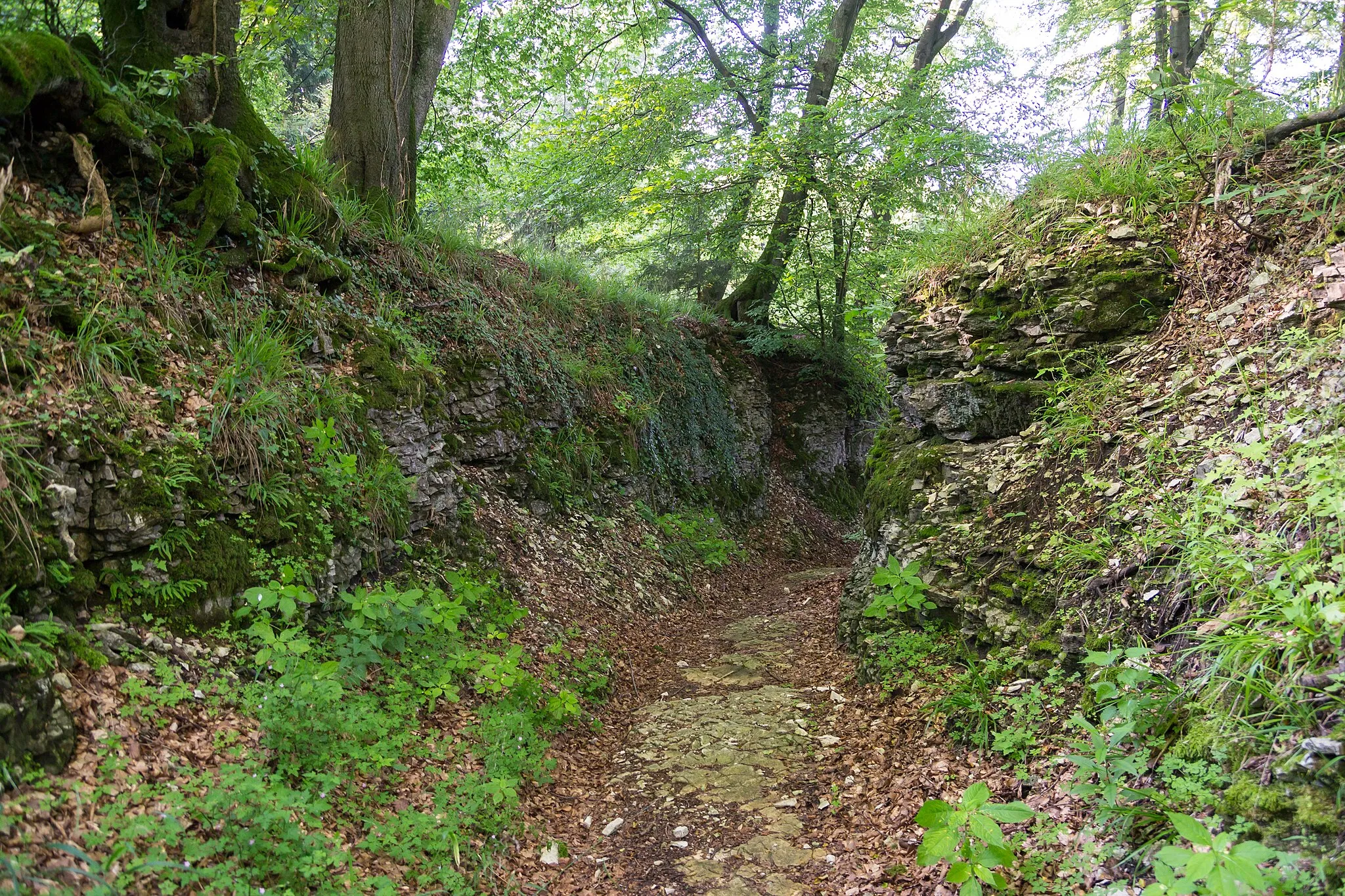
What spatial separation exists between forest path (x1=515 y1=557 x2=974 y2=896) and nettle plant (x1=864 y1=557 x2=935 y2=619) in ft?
2.22

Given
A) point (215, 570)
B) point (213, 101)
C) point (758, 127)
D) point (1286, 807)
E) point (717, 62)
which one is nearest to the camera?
point (1286, 807)

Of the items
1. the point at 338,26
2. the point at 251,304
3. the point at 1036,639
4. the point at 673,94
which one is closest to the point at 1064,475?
the point at 1036,639

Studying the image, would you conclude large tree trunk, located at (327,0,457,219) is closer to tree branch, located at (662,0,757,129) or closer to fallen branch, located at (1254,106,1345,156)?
tree branch, located at (662,0,757,129)

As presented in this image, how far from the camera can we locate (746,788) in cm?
438

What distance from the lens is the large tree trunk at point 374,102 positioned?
719cm

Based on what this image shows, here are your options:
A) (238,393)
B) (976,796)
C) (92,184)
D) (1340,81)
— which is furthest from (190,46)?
(1340,81)

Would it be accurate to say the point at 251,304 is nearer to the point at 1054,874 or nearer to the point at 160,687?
the point at 160,687

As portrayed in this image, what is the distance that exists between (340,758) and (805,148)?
35.6ft

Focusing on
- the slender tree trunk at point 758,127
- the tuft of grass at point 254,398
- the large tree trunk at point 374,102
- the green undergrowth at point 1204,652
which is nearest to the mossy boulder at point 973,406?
the green undergrowth at point 1204,652

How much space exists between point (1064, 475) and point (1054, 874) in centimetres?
267

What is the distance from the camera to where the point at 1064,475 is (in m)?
4.71

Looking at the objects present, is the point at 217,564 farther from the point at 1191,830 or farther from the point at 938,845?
the point at 1191,830

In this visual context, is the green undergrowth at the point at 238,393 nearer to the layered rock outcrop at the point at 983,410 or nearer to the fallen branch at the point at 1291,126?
the layered rock outcrop at the point at 983,410

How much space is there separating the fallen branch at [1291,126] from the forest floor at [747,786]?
15.4 feet
